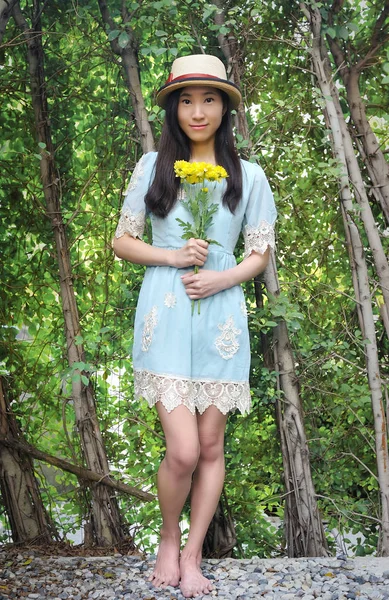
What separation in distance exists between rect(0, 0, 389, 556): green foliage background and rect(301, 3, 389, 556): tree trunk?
86mm

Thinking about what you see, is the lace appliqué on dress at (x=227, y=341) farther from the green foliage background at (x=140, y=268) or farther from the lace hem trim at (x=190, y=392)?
the green foliage background at (x=140, y=268)

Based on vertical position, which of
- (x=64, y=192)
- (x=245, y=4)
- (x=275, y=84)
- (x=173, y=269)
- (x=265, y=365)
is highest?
(x=245, y=4)

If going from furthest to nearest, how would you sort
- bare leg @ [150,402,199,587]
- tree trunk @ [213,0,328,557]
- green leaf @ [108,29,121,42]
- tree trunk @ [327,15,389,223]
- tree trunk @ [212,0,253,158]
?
tree trunk @ [327,15,389,223] < tree trunk @ [212,0,253,158] < tree trunk @ [213,0,328,557] < green leaf @ [108,29,121,42] < bare leg @ [150,402,199,587]

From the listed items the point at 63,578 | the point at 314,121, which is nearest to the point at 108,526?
the point at 63,578

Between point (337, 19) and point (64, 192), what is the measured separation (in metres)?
1.42

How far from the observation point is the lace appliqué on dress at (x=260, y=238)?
2.77 m

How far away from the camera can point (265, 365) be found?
3.39m

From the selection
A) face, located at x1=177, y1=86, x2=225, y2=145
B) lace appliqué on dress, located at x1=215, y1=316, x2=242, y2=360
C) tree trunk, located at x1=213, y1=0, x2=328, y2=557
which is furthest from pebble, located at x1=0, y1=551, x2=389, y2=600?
face, located at x1=177, y1=86, x2=225, y2=145

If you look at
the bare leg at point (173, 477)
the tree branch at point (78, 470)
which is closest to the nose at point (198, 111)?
the bare leg at point (173, 477)

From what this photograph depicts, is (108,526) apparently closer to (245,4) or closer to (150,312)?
(150,312)

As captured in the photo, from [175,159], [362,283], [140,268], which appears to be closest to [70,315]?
[140,268]

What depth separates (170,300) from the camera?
2678mm

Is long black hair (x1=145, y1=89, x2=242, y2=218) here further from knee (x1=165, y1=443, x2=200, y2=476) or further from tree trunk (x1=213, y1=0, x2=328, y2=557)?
knee (x1=165, y1=443, x2=200, y2=476)

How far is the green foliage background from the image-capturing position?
3457mm
